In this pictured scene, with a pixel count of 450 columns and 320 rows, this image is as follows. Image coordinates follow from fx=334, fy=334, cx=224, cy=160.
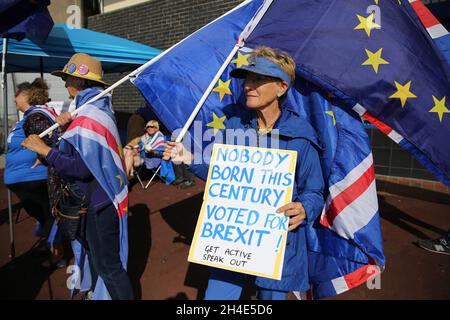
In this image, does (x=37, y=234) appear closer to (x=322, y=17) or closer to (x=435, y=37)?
(x=322, y=17)

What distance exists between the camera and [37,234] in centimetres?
438

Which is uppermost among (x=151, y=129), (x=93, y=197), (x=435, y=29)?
(x=435, y=29)

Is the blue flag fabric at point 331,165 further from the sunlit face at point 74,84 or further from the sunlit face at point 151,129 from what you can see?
the sunlit face at point 151,129

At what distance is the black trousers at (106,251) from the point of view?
258cm

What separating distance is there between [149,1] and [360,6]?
8942 millimetres

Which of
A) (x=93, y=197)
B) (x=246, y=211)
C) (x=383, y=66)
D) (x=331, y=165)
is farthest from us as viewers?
(x=93, y=197)

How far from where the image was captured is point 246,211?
1.99 meters

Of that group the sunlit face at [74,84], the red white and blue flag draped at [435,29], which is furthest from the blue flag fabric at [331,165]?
the red white and blue flag draped at [435,29]

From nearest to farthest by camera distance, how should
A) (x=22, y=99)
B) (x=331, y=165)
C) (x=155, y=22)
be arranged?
(x=331, y=165), (x=22, y=99), (x=155, y=22)

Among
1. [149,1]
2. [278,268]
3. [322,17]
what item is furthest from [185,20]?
[278,268]

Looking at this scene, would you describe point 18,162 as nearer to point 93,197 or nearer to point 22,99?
point 22,99

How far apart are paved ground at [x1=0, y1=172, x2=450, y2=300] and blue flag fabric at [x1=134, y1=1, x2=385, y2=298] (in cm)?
113

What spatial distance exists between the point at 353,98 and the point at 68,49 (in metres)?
4.20

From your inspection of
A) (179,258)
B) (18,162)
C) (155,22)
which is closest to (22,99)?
(18,162)
